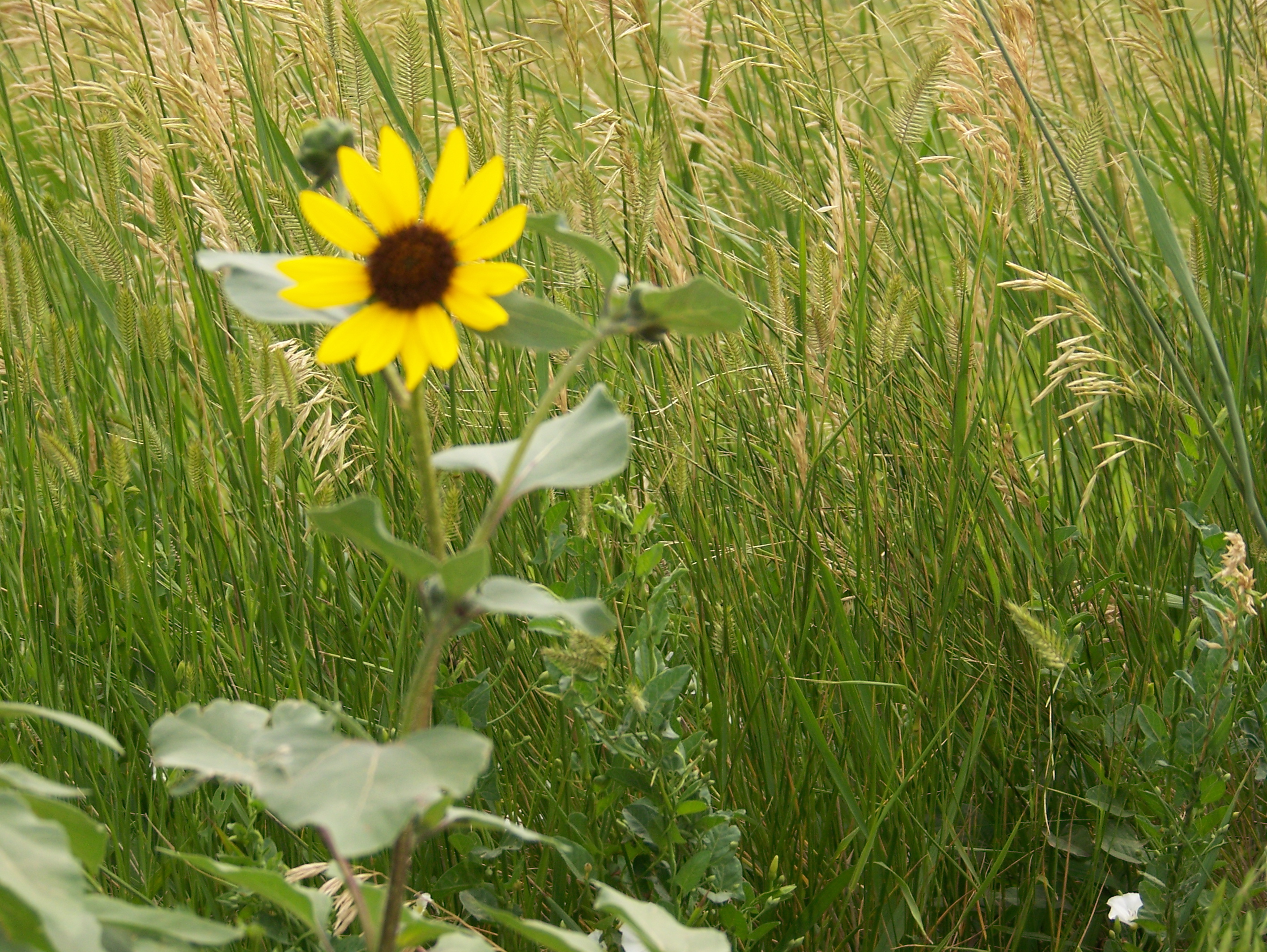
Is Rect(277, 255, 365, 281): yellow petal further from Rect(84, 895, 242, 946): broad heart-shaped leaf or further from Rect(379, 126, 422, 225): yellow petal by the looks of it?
Rect(84, 895, 242, 946): broad heart-shaped leaf

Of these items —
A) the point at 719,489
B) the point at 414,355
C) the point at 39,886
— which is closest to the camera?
the point at 39,886

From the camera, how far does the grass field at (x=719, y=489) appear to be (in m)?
1.13

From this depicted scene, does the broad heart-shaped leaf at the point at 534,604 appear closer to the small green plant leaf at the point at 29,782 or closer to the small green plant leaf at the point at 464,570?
the small green plant leaf at the point at 464,570

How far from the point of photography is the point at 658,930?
0.61 metres

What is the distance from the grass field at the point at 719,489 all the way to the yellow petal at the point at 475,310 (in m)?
0.46

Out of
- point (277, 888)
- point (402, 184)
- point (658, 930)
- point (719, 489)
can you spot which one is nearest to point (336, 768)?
point (277, 888)

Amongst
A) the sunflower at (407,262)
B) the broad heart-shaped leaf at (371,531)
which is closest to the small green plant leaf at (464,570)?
the broad heart-shaped leaf at (371,531)

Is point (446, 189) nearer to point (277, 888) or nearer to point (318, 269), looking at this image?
point (318, 269)

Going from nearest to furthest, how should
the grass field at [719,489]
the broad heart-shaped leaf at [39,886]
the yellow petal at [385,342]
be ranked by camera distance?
1. the broad heart-shaped leaf at [39,886]
2. the yellow petal at [385,342]
3. the grass field at [719,489]

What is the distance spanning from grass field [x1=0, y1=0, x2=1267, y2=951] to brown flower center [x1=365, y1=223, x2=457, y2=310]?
453 millimetres

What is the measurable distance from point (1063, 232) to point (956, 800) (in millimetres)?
1200

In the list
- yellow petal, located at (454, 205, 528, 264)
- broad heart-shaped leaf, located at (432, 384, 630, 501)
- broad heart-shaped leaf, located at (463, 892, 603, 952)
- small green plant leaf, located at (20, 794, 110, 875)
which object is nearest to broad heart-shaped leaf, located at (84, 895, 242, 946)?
small green plant leaf, located at (20, 794, 110, 875)

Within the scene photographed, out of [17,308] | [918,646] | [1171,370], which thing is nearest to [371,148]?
[17,308]

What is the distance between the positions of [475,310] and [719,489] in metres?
0.75
